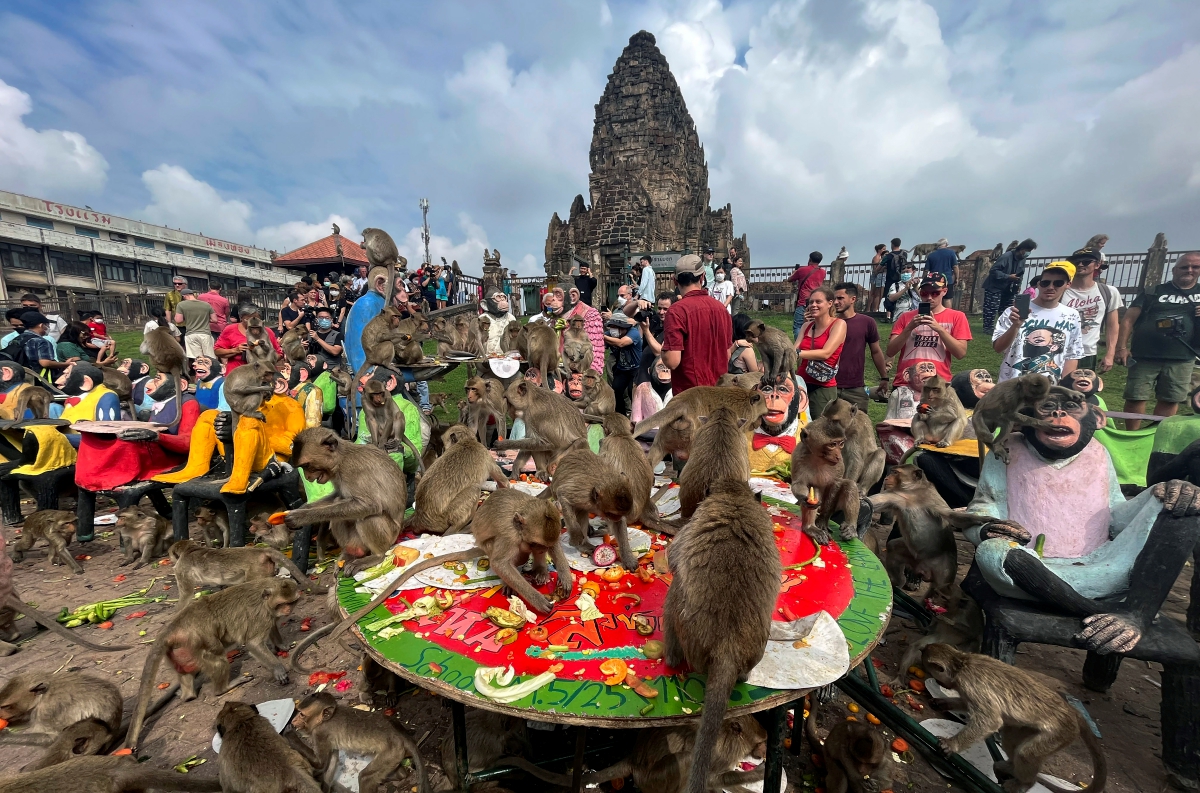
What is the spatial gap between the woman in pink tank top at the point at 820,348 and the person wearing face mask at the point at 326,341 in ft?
24.9

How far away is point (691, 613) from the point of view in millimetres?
2164

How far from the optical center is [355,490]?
3.80 metres

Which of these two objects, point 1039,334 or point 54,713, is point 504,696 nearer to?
point 54,713

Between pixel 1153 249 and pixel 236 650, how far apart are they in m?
28.9

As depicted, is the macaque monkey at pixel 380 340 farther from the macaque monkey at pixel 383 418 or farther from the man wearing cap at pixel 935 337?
the man wearing cap at pixel 935 337

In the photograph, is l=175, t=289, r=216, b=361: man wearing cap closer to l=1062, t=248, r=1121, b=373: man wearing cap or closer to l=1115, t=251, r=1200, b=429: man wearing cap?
l=1062, t=248, r=1121, b=373: man wearing cap

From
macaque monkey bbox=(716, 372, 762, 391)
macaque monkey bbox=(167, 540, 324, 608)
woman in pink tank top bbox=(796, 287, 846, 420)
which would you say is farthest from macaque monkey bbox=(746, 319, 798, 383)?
macaque monkey bbox=(167, 540, 324, 608)

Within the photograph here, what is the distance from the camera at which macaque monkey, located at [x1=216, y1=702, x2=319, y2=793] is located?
2602 mm

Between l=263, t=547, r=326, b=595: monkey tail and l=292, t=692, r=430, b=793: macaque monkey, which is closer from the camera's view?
l=292, t=692, r=430, b=793: macaque monkey

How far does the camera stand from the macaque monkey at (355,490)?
12.1ft

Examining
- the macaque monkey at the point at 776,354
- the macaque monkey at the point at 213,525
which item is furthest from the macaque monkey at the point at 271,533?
the macaque monkey at the point at 776,354

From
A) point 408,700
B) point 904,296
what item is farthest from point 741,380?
point 904,296

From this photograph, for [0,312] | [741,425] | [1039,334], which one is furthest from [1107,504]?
[0,312]

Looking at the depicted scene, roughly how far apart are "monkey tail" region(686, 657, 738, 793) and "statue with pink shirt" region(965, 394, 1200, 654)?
2.41 m
